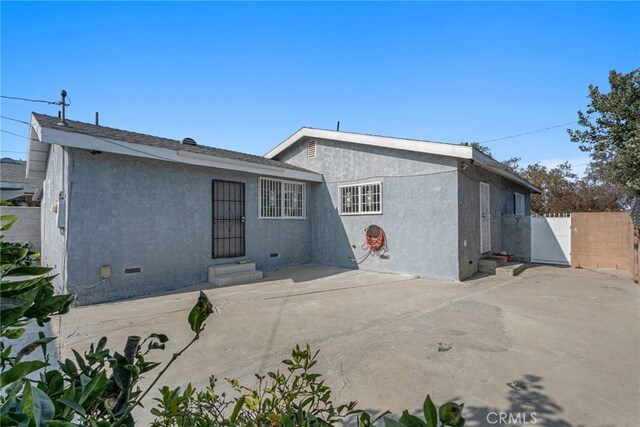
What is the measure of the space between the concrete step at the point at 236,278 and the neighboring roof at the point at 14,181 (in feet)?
33.0

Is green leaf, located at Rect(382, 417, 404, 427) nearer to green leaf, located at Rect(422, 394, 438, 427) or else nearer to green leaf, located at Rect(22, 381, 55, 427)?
green leaf, located at Rect(422, 394, 438, 427)

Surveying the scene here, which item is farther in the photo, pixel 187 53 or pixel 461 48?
pixel 461 48

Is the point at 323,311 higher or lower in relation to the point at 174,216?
lower

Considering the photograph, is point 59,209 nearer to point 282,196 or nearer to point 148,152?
point 148,152

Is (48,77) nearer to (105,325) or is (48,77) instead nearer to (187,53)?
(187,53)

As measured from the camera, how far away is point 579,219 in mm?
9594

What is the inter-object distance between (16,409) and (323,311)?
455 centimetres

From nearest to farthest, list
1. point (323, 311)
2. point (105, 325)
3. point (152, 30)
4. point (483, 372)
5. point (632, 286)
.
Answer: point (483, 372) → point (105, 325) → point (323, 311) → point (152, 30) → point (632, 286)

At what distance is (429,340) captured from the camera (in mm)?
3797

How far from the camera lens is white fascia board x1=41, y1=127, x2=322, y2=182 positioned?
5.11 meters

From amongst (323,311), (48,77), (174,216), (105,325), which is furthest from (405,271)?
(48,77)

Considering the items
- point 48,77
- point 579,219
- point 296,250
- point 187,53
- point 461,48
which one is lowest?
point 296,250

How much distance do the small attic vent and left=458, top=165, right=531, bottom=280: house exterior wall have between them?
16.2 ft

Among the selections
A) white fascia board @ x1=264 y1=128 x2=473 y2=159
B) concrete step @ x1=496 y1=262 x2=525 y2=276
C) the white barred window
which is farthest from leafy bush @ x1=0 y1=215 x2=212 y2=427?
concrete step @ x1=496 y1=262 x2=525 y2=276
